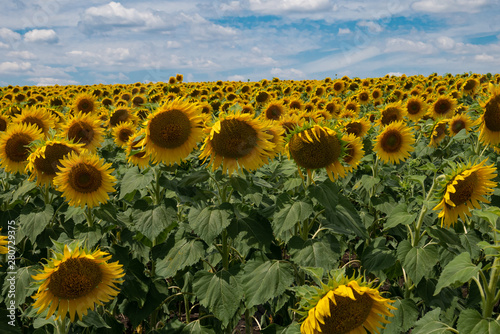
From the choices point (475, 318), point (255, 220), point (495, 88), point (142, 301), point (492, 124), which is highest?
point (495, 88)

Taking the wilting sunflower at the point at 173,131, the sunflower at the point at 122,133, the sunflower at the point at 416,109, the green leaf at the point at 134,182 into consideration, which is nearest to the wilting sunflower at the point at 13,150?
the green leaf at the point at 134,182

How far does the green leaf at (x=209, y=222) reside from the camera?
3082mm

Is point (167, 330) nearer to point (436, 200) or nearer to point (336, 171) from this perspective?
point (336, 171)

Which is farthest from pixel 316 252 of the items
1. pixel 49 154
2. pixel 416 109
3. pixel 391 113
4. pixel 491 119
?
pixel 416 109

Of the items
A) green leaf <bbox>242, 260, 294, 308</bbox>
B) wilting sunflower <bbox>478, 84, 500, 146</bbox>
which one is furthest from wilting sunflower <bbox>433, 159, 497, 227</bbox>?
wilting sunflower <bbox>478, 84, 500, 146</bbox>

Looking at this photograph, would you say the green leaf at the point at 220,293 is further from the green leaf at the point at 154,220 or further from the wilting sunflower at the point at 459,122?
the wilting sunflower at the point at 459,122

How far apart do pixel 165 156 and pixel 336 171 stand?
4.77 ft

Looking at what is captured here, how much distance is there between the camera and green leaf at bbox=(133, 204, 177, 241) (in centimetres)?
335

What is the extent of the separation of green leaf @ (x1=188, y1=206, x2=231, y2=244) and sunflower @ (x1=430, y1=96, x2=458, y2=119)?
7528 mm

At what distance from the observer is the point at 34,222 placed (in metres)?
3.85

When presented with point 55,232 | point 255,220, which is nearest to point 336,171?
point 255,220

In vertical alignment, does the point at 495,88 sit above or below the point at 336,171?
above

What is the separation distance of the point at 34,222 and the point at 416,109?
829 cm

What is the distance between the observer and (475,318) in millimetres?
2764
